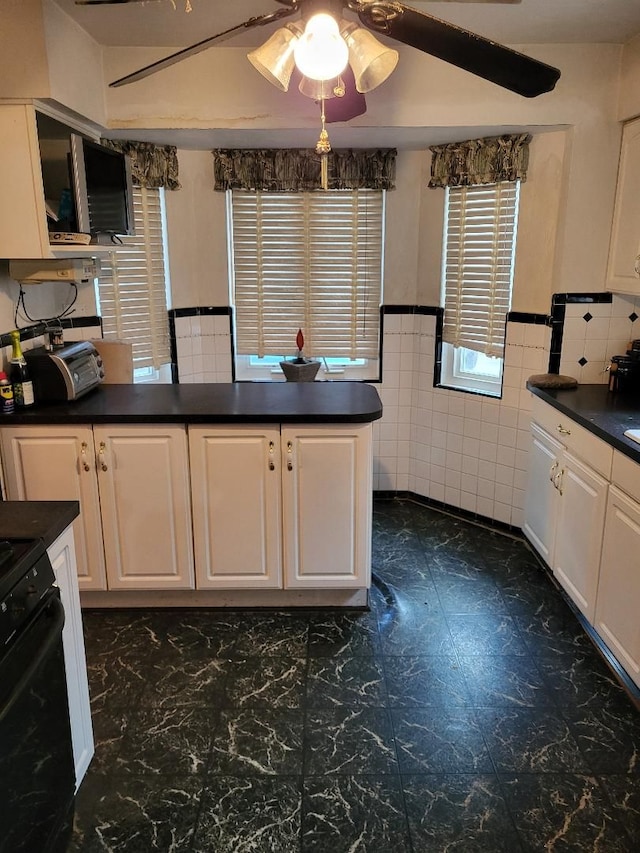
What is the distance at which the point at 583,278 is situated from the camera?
3199mm

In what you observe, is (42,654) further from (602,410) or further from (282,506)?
(602,410)

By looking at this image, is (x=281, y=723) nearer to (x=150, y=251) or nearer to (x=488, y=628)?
(x=488, y=628)

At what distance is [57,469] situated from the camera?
2670 mm

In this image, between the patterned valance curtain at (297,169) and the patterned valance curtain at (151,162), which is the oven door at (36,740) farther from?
the patterned valance curtain at (297,169)

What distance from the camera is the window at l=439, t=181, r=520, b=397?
11.3 ft

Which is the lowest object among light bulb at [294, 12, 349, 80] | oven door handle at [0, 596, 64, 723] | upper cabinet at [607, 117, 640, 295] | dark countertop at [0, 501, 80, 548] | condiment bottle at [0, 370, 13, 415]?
oven door handle at [0, 596, 64, 723]

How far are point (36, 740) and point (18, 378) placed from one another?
1.65 metres

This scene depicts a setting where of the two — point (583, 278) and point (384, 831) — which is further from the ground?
point (583, 278)

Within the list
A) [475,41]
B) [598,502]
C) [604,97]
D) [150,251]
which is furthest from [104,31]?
[598,502]

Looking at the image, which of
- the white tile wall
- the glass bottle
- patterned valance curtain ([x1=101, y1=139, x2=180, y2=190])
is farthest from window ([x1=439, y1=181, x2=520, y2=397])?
the glass bottle

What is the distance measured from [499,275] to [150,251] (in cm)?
194

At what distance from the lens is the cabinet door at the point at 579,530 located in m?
2.49

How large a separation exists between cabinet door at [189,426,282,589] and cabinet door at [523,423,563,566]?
1245 mm

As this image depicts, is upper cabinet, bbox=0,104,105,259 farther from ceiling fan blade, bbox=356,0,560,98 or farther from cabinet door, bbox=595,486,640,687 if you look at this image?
cabinet door, bbox=595,486,640,687
